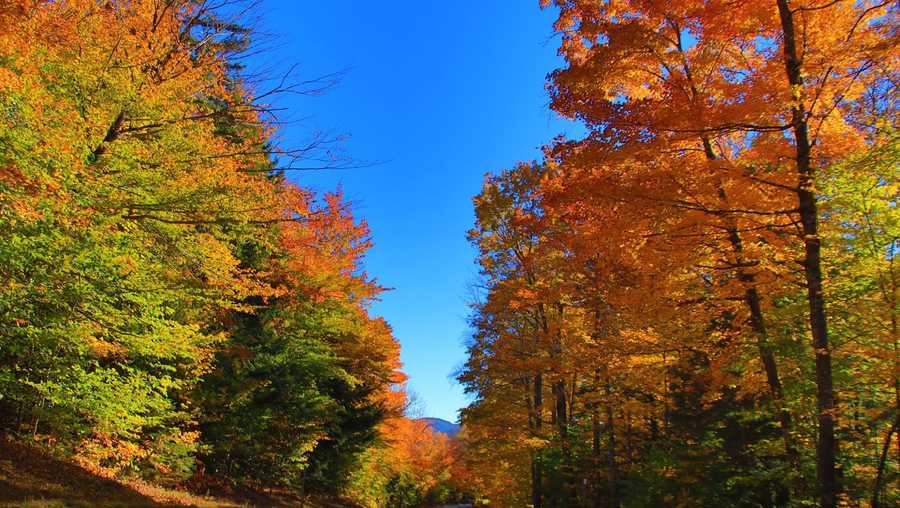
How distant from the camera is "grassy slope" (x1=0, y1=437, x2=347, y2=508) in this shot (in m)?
8.11

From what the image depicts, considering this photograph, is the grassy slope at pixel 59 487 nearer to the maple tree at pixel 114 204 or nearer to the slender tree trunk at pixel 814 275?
the maple tree at pixel 114 204

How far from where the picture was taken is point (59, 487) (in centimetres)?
904

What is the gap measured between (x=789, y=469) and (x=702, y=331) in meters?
2.80

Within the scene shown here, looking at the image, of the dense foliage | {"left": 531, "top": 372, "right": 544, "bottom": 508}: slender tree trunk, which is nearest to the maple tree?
the dense foliage

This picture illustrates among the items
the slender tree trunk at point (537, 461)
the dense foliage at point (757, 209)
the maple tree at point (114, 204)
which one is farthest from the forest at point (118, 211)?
the slender tree trunk at point (537, 461)

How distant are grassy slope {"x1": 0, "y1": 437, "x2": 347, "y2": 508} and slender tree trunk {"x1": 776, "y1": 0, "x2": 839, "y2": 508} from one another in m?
11.6

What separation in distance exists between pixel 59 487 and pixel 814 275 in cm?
1336

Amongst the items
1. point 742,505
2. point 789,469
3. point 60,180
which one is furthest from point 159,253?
point 742,505

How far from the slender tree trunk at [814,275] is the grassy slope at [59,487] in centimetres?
1160

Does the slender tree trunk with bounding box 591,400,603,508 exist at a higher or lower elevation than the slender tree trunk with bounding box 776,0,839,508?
lower

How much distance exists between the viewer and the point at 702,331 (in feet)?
32.9

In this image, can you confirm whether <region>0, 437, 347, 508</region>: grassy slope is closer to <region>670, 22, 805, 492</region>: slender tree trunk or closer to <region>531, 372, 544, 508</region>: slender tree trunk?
<region>531, 372, 544, 508</region>: slender tree trunk

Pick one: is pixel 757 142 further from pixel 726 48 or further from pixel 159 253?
pixel 159 253

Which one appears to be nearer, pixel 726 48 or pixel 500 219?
pixel 726 48
